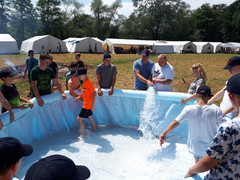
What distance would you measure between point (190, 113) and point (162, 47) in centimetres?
3373

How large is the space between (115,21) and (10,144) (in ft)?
175

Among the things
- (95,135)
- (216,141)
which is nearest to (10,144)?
(216,141)

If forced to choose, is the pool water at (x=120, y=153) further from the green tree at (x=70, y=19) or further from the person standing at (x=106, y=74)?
the green tree at (x=70, y=19)

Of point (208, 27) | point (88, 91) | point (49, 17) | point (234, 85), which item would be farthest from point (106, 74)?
point (208, 27)

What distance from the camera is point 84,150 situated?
3.96 m

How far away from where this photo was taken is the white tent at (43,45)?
88.9ft

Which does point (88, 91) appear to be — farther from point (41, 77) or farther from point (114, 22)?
point (114, 22)

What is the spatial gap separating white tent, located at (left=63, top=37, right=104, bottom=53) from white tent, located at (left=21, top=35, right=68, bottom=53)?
1265 mm

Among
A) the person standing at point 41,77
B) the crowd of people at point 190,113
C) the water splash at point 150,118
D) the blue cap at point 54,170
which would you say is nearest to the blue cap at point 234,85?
the crowd of people at point 190,113

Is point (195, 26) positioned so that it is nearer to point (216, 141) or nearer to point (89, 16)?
point (89, 16)

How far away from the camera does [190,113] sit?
258cm

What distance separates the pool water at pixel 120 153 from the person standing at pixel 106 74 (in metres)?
1.07

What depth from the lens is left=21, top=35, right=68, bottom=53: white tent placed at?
27.1m

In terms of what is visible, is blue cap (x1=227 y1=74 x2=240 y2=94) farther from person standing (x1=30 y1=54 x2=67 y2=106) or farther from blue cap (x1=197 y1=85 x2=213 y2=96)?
person standing (x1=30 y1=54 x2=67 y2=106)
